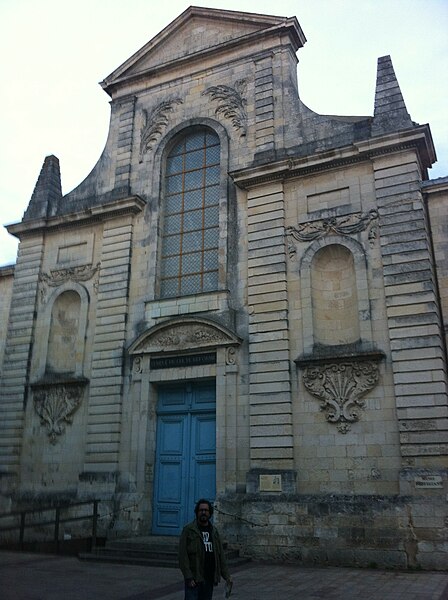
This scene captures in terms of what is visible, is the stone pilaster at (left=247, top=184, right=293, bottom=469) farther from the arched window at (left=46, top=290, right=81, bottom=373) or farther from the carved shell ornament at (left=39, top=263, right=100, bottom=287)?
the arched window at (left=46, top=290, right=81, bottom=373)

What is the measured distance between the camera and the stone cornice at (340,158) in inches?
446

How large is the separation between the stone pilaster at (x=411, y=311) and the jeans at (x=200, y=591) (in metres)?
5.48

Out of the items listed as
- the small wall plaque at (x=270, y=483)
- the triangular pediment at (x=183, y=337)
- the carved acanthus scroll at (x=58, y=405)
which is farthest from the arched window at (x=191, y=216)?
the small wall plaque at (x=270, y=483)

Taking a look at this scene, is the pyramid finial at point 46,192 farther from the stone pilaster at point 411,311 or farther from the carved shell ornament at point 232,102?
the stone pilaster at point 411,311

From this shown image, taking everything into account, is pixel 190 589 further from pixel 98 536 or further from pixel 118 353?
pixel 118 353

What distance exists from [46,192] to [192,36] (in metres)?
5.95

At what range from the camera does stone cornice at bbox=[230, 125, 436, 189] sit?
11320 millimetres

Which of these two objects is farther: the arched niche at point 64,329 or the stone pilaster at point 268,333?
the arched niche at point 64,329

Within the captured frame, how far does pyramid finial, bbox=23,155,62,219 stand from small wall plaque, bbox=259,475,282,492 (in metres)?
9.35

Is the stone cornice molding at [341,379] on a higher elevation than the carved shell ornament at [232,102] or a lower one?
lower

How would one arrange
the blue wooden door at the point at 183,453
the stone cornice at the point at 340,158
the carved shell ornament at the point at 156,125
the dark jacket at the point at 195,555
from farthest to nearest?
the carved shell ornament at the point at 156,125
the blue wooden door at the point at 183,453
the stone cornice at the point at 340,158
the dark jacket at the point at 195,555

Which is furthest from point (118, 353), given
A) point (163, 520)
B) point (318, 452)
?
point (318, 452)

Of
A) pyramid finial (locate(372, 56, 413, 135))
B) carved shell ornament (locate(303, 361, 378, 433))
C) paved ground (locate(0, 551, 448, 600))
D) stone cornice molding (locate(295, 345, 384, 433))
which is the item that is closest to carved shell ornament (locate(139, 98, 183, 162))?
pyramid finial (locate(372, 56, 413, 135))

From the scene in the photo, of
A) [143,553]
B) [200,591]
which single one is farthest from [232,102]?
[200,591]
